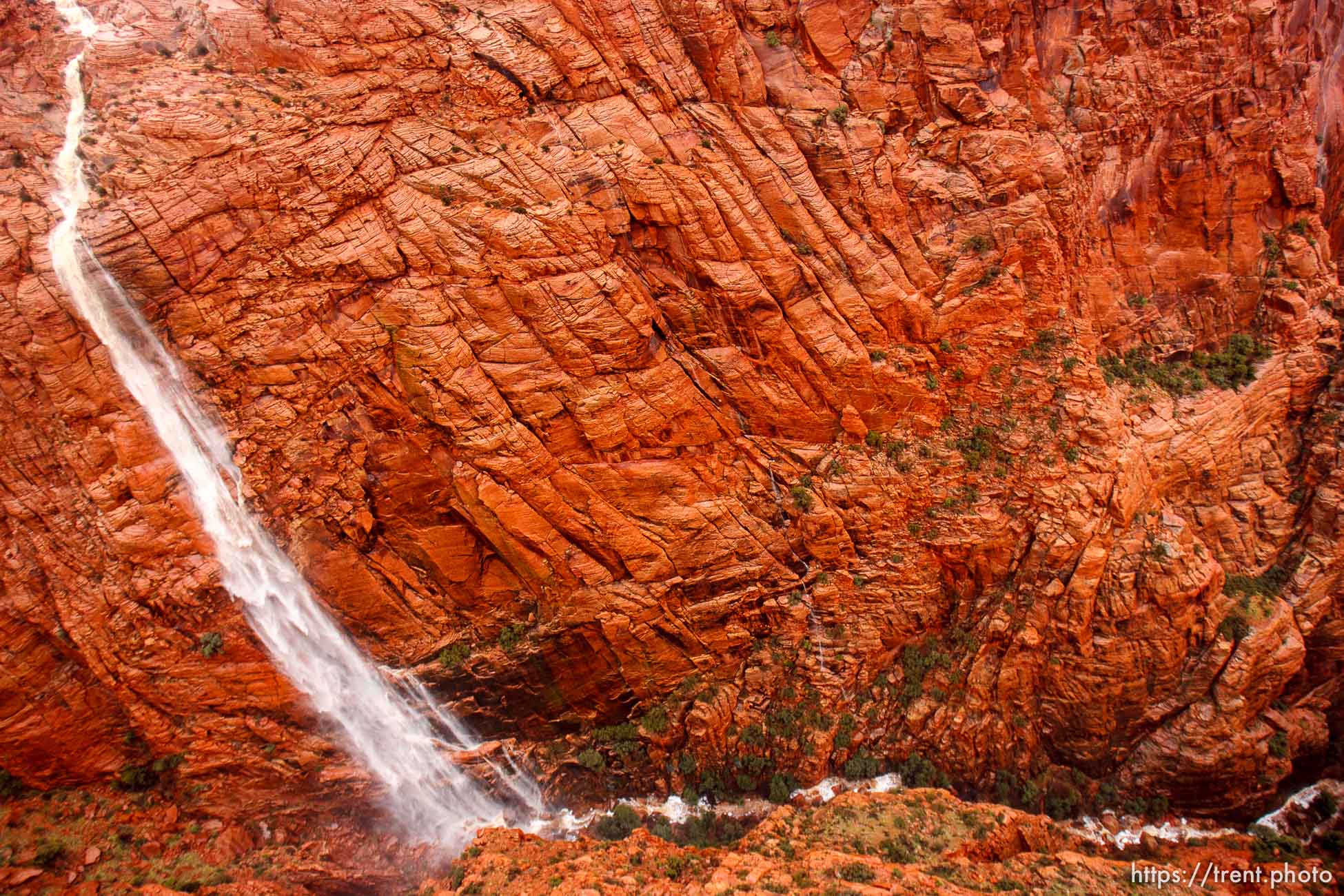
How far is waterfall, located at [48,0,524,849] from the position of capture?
17016mm

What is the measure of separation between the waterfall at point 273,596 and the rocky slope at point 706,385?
47 centimetres

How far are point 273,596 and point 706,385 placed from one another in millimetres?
13538

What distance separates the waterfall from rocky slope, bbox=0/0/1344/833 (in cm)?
47

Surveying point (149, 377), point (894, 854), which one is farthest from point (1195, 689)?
point (149, 377)

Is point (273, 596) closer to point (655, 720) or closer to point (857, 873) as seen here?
point (655, 720)

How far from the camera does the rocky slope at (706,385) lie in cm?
1761

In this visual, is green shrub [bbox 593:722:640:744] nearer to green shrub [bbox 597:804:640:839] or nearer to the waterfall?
green shrub [bbox 597:804:640:839]

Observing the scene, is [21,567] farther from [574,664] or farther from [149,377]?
[574,664]

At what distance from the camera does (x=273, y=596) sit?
18.4m

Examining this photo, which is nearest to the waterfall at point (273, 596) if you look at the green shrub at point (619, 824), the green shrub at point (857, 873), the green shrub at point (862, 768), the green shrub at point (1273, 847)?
the green shrub at point (619, 824)

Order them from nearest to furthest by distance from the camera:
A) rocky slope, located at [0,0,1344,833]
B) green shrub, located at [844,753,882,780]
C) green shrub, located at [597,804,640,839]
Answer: rocky slope, located at [0,0,1344,833] < green shrub, located at [597,804,640,839] < green shrub, located at [844,753,882,780]

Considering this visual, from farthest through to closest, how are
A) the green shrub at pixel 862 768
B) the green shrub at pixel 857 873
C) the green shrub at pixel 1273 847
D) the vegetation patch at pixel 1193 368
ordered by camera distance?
the vegetation patch at pixel 1193 368 → the green shrub at pixel 862 768 → the green shrub at pixel 1273 847 → the green shrub at pixel 857 873

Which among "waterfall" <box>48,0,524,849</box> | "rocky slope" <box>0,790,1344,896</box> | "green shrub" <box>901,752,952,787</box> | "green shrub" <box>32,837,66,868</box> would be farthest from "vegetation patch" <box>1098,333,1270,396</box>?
"green shrub" <box>32,837,66,868</box>

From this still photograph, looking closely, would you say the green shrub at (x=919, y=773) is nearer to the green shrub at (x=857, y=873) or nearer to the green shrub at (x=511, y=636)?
the green shrub at (x=857, y=873)
